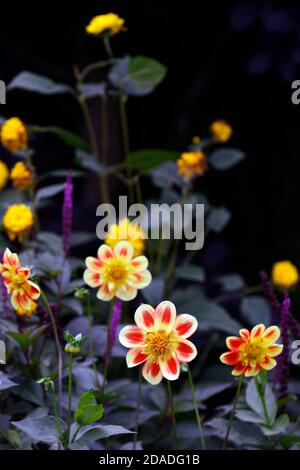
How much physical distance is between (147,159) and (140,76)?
16 cm

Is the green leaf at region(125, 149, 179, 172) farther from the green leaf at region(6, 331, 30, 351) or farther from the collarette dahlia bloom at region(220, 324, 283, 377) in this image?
the collarette dahlia bloom at region(220, 324, 283, 377)

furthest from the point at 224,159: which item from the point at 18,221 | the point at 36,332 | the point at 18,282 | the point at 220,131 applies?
the point at 18,282

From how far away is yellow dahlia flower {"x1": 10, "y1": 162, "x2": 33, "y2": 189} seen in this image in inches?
47.0

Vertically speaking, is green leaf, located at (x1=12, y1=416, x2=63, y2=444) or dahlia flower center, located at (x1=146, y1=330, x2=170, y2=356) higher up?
dahlia flower center, located at (x1=146, y1=330, x2=170, y2=356)

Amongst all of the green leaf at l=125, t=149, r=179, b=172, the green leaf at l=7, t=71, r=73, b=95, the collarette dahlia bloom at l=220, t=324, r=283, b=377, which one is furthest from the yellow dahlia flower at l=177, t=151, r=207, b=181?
the collarette dahlia bloom at l=220, t=324, r=283, b=377

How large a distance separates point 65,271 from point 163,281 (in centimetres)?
24

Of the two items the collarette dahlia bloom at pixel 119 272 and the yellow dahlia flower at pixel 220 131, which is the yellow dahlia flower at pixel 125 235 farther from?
the yellow dahlia flower at pixel 220 131

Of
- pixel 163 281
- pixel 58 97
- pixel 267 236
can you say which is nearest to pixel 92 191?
pixel 58 97

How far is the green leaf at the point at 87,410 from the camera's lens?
78cm

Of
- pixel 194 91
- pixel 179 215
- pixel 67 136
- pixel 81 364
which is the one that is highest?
pixel 194 91

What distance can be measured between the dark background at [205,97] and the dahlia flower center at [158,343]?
83 cm

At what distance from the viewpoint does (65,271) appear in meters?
1.17

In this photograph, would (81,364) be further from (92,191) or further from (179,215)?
(92,191)

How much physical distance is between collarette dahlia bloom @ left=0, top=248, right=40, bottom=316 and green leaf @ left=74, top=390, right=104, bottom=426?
12cm
